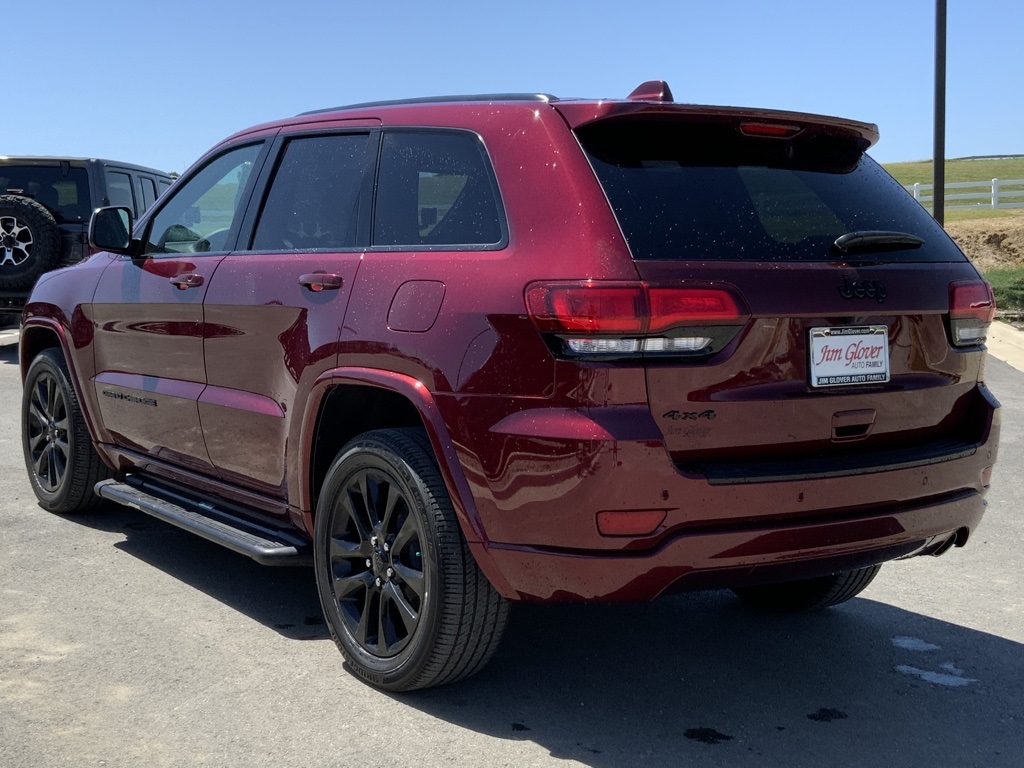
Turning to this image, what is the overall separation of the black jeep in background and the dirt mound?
17.7 metres

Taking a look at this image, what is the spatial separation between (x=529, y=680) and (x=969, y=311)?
1.85 metres

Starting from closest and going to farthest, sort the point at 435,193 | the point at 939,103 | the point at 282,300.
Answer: the point at 435,193 < the point at 282,300 < the point at 939,103

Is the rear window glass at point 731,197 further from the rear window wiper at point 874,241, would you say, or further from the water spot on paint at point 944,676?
the water spot on paint at point 944,676

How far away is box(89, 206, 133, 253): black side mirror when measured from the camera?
543 cm

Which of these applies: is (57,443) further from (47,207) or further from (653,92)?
(47,207)

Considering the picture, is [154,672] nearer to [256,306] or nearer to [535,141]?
[256,306]

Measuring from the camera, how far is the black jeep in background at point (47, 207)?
12344 millimetres

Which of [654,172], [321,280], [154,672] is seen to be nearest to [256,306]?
[321,280]

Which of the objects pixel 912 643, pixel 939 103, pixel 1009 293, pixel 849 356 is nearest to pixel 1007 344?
pixel 1009 293

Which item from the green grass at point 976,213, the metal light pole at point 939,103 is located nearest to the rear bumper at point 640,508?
the metal light pole at point 939,103

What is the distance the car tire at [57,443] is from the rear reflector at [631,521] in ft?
11.8

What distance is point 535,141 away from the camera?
367 cm

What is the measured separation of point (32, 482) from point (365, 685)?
322 centimetres

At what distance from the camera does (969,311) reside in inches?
155
